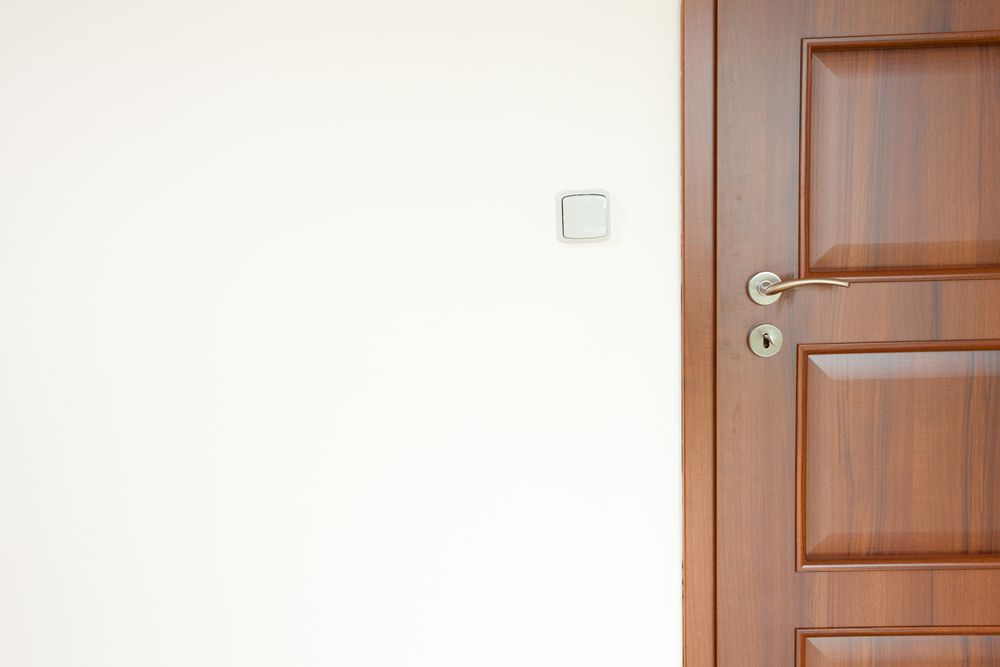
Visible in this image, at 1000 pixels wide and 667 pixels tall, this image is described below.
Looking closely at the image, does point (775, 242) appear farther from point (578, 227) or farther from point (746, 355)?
point (578, 227)

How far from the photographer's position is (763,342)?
1192 mm

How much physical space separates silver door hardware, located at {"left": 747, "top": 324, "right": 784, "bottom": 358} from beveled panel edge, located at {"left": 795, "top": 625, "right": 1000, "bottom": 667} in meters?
0.52

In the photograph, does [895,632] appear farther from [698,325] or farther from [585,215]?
[585,215]

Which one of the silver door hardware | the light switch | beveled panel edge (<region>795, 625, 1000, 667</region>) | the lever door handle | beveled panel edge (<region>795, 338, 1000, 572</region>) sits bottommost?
beveled panel edge (<region>795, 625, 1000, 667</region>)

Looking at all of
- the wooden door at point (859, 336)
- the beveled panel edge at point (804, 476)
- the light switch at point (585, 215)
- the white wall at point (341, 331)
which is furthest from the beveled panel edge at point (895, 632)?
the light switch at point (585, 215)

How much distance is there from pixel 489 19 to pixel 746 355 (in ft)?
2.50

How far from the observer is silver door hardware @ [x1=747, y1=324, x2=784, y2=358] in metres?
1.19

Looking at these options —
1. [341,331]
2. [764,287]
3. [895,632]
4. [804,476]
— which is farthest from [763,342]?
[341,331]

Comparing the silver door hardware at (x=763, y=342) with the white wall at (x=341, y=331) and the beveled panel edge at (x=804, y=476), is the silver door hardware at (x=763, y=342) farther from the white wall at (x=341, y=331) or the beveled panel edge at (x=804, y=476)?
the white wall at (x=341, y=331)

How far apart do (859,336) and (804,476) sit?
0.89ft

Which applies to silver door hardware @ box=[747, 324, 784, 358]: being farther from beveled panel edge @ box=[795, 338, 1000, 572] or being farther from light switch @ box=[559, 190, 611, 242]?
light switch @ box=[559, 190, 611, 242]

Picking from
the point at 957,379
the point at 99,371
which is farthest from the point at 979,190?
the point at 99,371

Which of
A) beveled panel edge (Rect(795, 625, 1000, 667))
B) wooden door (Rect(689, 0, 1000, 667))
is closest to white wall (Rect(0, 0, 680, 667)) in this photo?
wooden door (Rect(689, 0, 1000, 667))

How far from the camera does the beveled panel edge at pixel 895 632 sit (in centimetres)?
121
